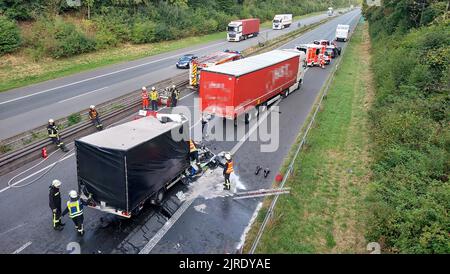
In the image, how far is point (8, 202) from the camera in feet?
37.0

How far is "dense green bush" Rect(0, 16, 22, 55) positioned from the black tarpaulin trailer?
2499cm

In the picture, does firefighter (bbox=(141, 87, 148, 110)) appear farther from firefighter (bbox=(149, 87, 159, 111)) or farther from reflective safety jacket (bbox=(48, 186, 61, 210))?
reflective safety jacket (bbox=(48, 186, 61, 210))

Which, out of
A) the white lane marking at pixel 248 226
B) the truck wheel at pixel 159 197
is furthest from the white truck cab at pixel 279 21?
the truck wheel at pixel 159 197

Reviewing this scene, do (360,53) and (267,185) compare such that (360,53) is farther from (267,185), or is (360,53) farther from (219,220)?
(219,220)

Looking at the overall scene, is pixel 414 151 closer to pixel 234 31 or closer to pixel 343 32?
pixel 234 31

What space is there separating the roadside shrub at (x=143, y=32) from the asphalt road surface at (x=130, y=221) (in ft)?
101

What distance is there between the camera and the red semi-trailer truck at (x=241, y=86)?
1759 centimetres

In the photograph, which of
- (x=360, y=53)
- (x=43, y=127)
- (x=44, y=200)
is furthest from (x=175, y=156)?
(x=360, y=53)

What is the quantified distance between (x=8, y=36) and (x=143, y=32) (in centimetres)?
1666

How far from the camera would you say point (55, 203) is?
9820 mm

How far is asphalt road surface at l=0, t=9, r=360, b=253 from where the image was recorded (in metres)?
9.55

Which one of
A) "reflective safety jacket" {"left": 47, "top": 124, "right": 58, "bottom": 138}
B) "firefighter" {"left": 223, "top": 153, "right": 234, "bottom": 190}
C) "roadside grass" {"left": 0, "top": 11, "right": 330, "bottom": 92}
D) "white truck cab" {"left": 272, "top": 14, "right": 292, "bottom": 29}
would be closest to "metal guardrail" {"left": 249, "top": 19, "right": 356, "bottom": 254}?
"firefighter" {"left": 223, "top": 153, "right": 234, "bottom": 190}

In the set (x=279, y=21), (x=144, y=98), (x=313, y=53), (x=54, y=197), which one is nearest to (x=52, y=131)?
(x=54, y=197)

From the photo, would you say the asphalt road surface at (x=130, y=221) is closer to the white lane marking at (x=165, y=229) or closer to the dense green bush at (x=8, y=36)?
the white lane marking at (x=165, y=229)
